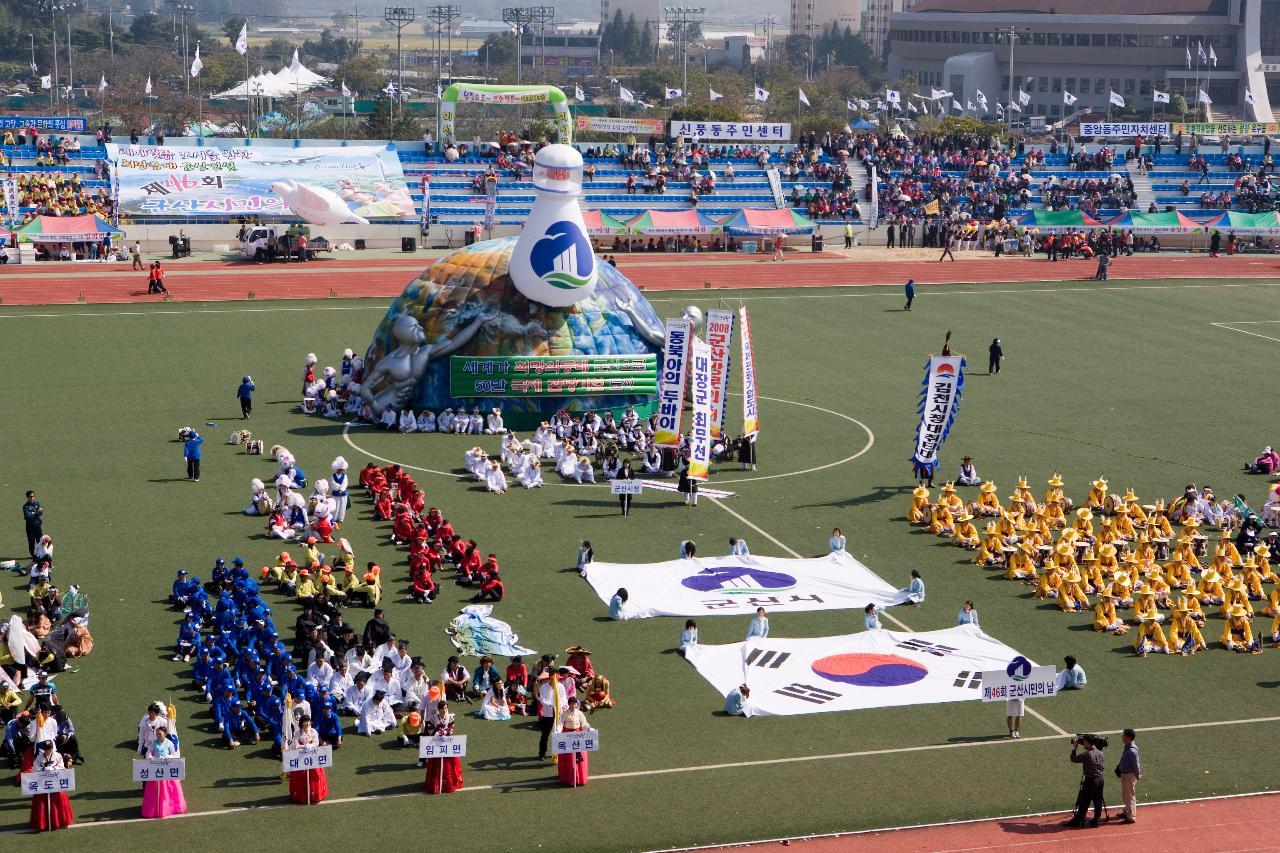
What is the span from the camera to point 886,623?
3562 centimetres

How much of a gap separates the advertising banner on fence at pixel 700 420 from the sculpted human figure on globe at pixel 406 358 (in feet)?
26.0

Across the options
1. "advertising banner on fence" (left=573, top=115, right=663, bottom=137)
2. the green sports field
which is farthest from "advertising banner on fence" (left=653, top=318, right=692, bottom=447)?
"advertising banner on fence" (left=573, top=115, right=663, bottom=137)

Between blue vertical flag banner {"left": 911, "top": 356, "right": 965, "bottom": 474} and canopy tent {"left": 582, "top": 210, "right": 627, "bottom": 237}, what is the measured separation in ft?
155

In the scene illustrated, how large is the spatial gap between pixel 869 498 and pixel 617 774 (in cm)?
1913

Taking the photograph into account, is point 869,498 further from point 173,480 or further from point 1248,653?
point 173,480

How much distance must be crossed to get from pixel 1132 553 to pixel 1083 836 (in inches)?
548

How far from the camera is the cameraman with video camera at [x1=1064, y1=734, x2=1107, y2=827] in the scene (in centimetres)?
2630

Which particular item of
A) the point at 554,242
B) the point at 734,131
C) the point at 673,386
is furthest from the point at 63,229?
the point at 673,386

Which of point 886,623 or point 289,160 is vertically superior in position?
point 289,160

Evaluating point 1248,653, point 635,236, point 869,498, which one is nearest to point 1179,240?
point 635,236

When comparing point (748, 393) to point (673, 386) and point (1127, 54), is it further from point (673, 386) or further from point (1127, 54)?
Answer: point (1127, 54)

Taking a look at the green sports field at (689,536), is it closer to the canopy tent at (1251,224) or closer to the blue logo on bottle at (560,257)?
the blue logo on bottle at (560,257)

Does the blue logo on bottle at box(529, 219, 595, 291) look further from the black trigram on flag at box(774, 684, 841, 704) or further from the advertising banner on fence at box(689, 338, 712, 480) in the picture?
the black trigram on flag at box(774, 684, 841, 704)

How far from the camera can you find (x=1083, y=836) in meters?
26.2
